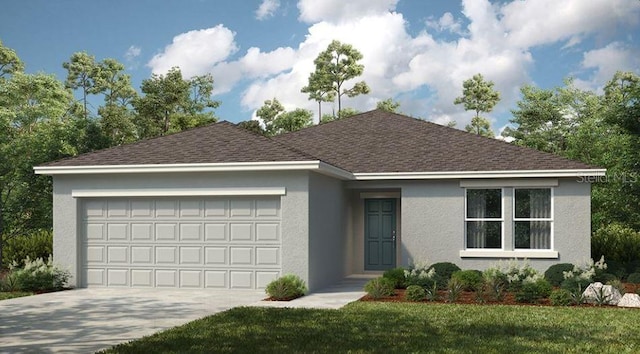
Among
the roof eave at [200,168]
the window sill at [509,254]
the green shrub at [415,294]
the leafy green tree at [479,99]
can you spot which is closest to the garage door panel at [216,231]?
the roof eave at [200,168]

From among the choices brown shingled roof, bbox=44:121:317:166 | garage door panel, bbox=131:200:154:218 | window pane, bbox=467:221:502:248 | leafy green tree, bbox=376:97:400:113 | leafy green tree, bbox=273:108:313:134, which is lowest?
window pane, bbox=467:221:502:248

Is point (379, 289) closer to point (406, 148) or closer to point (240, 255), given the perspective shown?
point (240, 255)

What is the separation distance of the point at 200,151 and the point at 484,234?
7.84 meters

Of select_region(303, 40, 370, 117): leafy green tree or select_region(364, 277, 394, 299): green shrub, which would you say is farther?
select_region(303, 40, 370, 117): leafy green tree

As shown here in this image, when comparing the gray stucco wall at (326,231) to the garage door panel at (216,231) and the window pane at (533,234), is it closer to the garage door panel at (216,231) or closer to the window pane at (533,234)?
the garage door panel at (216,231)

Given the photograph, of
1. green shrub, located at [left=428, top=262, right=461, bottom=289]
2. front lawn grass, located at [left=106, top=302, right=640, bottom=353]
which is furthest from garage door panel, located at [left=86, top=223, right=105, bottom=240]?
green shrub, located at [left=428, top=262, right=461, bottom=289]

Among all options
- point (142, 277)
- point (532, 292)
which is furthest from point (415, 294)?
point (142, 277)

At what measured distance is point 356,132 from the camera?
23484mm

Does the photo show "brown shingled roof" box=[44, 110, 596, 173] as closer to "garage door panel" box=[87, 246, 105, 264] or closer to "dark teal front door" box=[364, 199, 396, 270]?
"dark teal front door" box=[364, 199, 396, 270]

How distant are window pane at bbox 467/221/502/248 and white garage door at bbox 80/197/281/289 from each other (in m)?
5.71

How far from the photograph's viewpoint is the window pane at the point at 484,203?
19.0 meters

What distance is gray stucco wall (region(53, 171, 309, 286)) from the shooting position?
16.1m

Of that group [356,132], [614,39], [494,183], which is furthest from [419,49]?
[494,183]

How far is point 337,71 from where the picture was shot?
1890 inches
